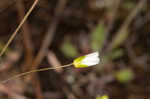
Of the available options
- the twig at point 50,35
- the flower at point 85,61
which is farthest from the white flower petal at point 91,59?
the twig at point 50,35

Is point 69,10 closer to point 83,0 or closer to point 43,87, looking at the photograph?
point 83,0

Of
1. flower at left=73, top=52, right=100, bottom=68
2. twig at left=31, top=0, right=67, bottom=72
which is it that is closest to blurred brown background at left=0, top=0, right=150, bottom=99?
twig at left=31, top=0, right=67, bottom=72

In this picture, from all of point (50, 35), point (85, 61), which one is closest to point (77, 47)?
point (50, 35)

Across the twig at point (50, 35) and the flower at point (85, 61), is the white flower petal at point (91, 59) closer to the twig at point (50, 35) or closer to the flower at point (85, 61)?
the flower at point (85, 61)

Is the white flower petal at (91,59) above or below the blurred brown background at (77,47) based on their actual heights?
below

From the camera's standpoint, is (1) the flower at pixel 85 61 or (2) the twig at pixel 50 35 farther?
(2) the twig at pixel 50 35

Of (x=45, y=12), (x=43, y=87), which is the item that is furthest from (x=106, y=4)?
(x=43, y=87)

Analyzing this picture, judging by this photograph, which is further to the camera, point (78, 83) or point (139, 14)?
point (139, 14)

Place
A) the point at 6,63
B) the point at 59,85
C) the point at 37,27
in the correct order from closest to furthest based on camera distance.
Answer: the point at 59,85 < the point at 6,63 < the point at 37,27

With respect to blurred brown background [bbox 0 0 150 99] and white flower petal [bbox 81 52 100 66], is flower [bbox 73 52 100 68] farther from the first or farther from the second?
blurred brown background [bbox 0 0 150 99]

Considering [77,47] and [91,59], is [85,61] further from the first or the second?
[77,47]

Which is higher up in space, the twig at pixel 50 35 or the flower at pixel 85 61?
the twig at pixel 50 35
